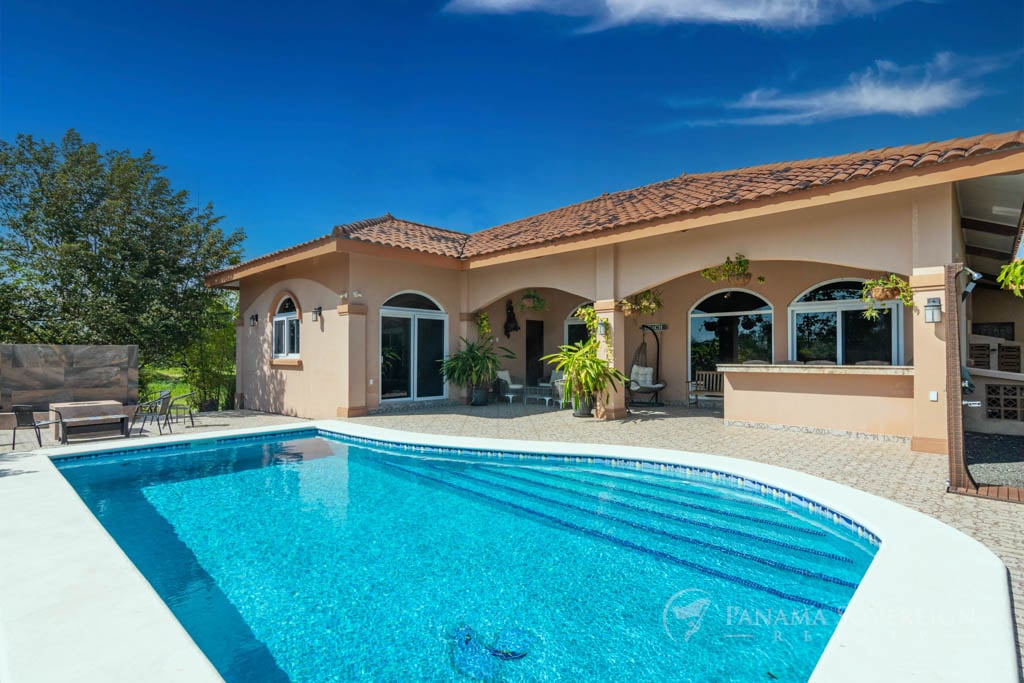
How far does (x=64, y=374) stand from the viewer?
10398mm

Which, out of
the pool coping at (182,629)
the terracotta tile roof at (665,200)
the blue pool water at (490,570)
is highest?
the terracotta tile roof at (665,200)

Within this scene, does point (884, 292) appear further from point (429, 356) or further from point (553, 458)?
point (429, 356)

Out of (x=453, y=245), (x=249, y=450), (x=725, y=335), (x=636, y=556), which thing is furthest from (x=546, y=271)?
(x=636, y=556)

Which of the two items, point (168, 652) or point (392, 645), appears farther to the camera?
point (392, 645)

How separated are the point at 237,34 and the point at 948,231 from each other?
14.5 meters

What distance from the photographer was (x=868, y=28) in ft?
34.4

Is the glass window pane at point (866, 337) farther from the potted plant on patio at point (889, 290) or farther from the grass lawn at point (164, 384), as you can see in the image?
the grass lawn at point (164, 384)

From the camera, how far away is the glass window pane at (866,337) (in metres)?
10.6

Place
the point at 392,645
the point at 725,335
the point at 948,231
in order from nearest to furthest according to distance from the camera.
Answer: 1. the point at 392,645
2. the point at 948,231
3. the point at 725,335

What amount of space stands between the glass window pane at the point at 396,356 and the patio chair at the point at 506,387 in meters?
2.60

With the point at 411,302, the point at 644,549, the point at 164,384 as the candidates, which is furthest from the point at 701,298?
the point at 164,384

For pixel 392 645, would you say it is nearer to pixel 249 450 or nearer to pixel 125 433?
pixel 249 450

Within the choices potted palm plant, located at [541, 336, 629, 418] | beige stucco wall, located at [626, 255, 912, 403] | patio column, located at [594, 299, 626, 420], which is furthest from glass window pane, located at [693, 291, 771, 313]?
potted palm plant, located at [541, 336, 629, 418]

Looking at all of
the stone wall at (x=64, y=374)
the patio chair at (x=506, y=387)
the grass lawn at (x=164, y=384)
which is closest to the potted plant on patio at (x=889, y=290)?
the patio chair at (x=506, y=387)
